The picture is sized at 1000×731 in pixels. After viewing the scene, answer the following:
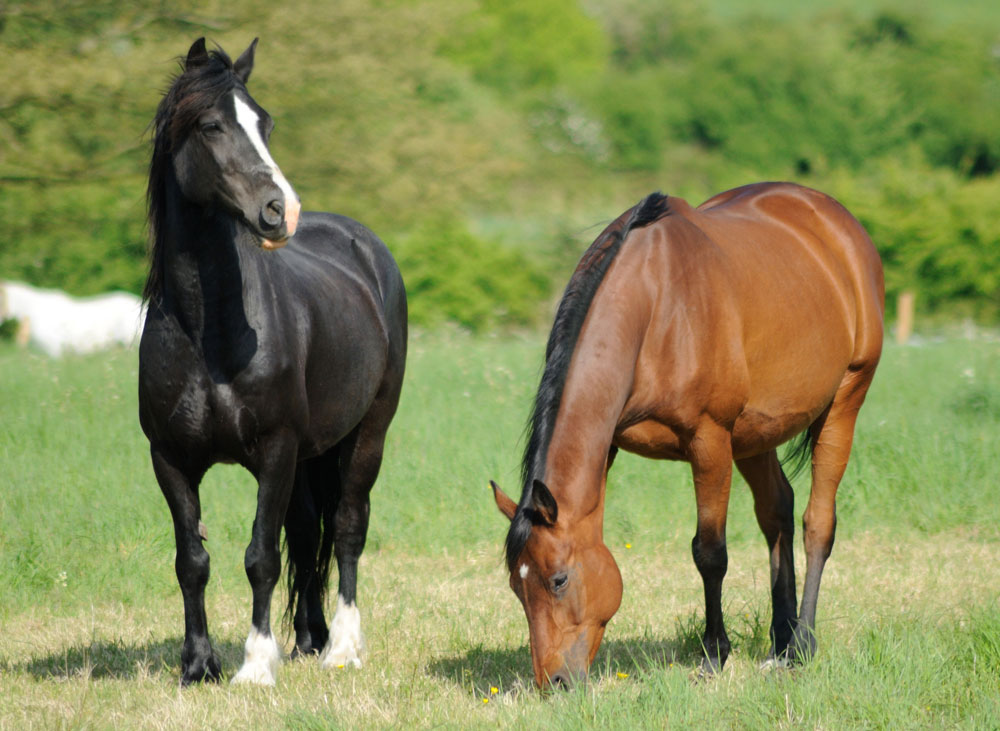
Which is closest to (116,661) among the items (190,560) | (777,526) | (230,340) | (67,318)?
(190,560)

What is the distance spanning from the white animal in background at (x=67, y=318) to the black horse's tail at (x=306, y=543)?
1019cm

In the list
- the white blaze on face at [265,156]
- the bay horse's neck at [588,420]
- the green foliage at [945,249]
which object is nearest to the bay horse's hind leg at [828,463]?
the bay horse's neck at [588,420]

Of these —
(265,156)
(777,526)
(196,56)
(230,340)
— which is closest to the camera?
(265,156)

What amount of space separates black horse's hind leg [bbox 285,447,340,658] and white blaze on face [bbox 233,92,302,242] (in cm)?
172

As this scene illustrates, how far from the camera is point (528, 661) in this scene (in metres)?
4.69

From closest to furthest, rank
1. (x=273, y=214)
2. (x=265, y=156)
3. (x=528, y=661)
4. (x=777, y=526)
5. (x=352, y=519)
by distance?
(x=273, y=214)
(x=265, y=156)
(x=528, y=661)
(x=777, y=526)
(x=352, y=519)

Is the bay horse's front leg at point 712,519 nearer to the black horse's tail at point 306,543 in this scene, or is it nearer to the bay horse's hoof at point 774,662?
the bay horse's hoof at point 774,662

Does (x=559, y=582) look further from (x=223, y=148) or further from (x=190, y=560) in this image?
(x=223, y=148)

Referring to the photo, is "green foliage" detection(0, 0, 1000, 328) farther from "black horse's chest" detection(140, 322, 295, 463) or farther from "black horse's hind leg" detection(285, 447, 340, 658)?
"black horse's chest" detection(140, 322, 295, 463)

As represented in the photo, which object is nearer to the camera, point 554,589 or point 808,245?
point 554,589

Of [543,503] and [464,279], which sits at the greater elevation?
[543,503]

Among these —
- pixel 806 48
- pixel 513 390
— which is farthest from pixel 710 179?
pixel 513 390

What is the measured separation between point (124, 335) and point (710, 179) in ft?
120

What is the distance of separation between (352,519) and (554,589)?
1.87 m
